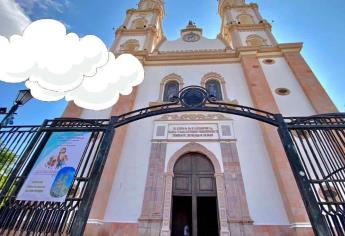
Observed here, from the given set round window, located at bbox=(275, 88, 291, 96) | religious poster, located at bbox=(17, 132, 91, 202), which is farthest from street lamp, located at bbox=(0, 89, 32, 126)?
round window, located at bbox=(275, 88, 291, 96)

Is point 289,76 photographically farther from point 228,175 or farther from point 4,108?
point 4,108

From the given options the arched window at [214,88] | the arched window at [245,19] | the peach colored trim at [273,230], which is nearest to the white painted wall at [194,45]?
the arched window at [245,19]

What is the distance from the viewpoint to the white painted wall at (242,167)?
21.0 feet

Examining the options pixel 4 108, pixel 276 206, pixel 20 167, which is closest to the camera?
pixel 20 167

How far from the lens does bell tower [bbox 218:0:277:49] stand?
12.6m

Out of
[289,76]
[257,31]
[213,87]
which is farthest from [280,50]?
[213,87]

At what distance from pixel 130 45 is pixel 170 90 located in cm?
553

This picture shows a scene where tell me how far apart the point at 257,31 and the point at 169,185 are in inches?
476

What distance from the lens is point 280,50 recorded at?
Result: 1120cm

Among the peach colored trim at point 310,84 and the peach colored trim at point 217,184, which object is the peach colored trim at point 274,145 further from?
the peach colored trim at point 217,184

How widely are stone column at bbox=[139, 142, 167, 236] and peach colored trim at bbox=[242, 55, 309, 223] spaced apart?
3917 millimetres

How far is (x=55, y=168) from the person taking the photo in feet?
12.9

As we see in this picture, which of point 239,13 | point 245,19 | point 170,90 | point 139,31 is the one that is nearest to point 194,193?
point 170,90

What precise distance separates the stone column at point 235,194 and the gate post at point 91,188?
4.51 meters
